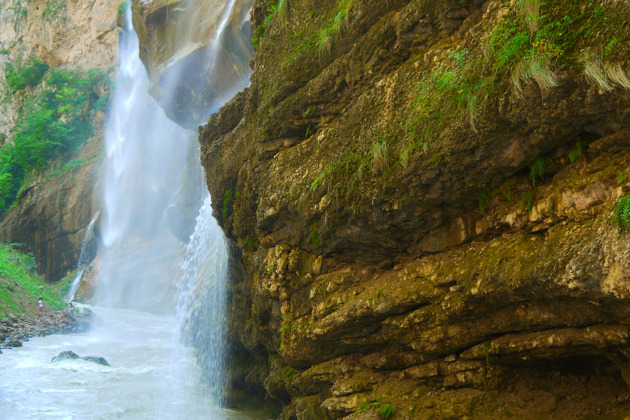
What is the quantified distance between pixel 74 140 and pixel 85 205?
7.15 meters

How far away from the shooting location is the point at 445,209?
20.6 ft

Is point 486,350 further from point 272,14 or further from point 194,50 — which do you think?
point 194,50

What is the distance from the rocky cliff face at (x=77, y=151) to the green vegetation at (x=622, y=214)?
3279cm

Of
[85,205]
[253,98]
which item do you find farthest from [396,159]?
[85,205]

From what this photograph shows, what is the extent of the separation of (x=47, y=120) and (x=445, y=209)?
36274 mm

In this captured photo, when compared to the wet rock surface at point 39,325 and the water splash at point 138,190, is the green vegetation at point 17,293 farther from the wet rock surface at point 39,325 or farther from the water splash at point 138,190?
the water splash at point 138,190

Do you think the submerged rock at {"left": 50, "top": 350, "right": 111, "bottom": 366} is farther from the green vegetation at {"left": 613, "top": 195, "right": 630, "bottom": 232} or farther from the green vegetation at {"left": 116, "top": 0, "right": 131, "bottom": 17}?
the green vegetation at {"left": 116, "top": 0, "right": 131, "bottom": 17}

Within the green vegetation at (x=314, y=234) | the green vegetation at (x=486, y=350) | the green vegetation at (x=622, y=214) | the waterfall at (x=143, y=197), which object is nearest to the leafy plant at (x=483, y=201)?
the green vegetation at (x=486, y=350)

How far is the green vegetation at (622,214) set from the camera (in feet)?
12.9

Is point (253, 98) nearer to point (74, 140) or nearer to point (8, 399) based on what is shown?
point (8, 399)

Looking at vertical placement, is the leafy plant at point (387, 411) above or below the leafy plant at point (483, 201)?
below

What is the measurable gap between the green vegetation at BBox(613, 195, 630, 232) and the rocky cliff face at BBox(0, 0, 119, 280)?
32789mm

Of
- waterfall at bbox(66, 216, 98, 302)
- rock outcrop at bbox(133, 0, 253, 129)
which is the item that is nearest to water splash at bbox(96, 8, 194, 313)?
waterfall at bbox(66, 216, 98, 302)

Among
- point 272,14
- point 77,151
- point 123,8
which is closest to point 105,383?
point 272,14
